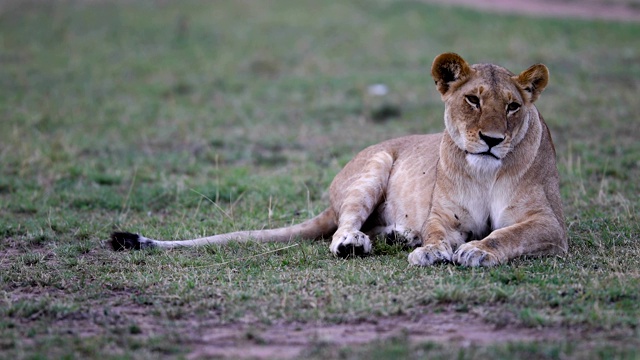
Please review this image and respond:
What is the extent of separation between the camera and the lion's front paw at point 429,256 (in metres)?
4.81

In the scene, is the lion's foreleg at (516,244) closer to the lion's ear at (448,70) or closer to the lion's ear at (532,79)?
the lion's ear at (532,79)

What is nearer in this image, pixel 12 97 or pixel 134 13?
pixel 12 97

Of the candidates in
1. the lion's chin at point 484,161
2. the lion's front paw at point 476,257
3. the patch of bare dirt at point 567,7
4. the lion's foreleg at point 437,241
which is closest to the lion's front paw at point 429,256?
the lion's foreleg at point 437,241

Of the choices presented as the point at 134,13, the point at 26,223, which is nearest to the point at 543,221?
the point at 26,223

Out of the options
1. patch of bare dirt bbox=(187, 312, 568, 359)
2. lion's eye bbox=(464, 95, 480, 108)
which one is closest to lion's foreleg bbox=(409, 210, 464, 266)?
lion's eye bbox=(464, 95, 480, 108)

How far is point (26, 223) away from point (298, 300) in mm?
2905

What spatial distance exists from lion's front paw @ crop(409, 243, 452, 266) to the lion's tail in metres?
1.07

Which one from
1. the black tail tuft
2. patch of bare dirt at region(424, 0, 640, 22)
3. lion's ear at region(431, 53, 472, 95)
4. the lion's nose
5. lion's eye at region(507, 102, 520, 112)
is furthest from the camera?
patch of bare dirt at region(424, 0, 640, 22)

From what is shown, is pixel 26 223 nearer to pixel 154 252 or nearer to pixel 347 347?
pixel 154 252

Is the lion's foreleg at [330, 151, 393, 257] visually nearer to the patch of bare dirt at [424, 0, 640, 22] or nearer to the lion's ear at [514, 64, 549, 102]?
the lion's ear at [514, 64, 549, 102]

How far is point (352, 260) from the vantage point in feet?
16.7

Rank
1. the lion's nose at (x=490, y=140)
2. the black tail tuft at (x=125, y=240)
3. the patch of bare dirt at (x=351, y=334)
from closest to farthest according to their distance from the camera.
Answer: the patch of bare dirt at (x=351, y=334)
the lion's nose at (x=490, y=140)
the black tail tuft at (x=125, y=240)

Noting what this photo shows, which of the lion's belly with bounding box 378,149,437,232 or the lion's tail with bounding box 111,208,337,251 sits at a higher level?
the lion's belly with bounding box 378,149,437,232

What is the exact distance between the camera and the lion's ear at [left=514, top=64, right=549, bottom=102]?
499 centimetres
